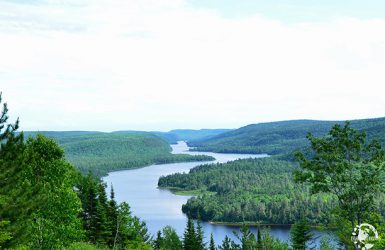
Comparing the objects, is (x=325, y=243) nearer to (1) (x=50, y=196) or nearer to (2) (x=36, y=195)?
(1) (x=50, y=196)

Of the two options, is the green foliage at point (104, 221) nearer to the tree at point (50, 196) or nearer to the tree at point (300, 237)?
the tree at point (50, 196)

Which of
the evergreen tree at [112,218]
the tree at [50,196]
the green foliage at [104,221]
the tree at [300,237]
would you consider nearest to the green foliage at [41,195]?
the tree at [50,196]

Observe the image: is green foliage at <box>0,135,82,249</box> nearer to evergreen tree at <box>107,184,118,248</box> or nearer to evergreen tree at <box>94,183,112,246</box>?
evergreen tree at <box>94,183,112,246</box>

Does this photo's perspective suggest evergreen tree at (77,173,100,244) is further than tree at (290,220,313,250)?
No

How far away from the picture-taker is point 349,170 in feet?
95.3

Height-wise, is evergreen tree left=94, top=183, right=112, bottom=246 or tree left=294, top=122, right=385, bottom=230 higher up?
tree left=294, top=122, right=385, bottom=230

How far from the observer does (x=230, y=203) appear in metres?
194

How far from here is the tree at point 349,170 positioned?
→ 28.6m

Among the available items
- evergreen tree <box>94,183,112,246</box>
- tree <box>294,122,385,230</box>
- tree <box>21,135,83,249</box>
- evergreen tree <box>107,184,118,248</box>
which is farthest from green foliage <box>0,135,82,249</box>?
evergreen tree <box>107,184,118,248</box>

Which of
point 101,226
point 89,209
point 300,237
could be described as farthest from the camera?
point 300,237

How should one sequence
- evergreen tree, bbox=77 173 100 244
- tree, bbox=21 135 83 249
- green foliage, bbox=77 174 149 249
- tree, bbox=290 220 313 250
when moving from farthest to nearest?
tree, bbox=290 220 313 250, evergreen tree, bbox=77 173 100 244, green foliage, bbox=77 174 149 249, tree, bbox=21 135 83 249

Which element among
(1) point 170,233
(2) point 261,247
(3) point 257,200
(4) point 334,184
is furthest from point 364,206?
(3) point 257,200

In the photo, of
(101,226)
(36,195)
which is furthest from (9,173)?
(101,226)

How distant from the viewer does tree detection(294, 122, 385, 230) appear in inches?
1127
